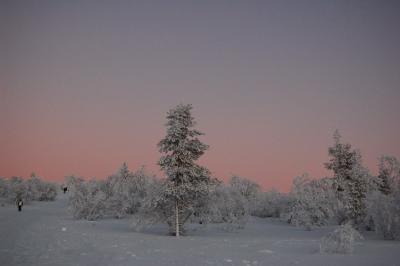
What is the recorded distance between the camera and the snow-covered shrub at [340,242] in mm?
18484

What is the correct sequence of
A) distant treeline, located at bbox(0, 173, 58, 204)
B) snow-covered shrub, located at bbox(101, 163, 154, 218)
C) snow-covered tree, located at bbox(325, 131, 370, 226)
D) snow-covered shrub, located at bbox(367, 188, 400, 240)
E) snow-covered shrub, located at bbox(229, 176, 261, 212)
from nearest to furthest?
1. snow-covered shrub, located at bbox(367, 188, 400, 240)
2. snow-covered tree, located at bbox(325, 131, 370, 226)
3. snow-covered shrub, located at bbox(101, 163, 154, 218)
4. snow-covered shrub, located at bbox(229, 176, 261, 212)
5. distant treeline, located at bbox(0, 173, 58, 204)

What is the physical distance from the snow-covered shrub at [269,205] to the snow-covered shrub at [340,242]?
3725 cm

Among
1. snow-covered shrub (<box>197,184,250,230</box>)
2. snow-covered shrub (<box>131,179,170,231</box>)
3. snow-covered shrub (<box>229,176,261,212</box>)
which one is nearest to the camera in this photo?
snow-covered shrub (<box>131,179,170,231</box>)

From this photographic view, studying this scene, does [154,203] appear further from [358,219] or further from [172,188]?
[358,219]

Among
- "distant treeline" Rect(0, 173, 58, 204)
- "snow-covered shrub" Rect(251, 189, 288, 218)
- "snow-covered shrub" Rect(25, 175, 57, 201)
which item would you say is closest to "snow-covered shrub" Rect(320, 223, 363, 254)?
"snow-covered shrub" Rect(251, 189, 288, 218)

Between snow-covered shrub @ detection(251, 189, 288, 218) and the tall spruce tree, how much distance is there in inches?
1177

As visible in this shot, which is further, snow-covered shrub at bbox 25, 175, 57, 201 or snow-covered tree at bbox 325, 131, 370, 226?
snow-covered shrub at bbox 25, 175, 57, 201

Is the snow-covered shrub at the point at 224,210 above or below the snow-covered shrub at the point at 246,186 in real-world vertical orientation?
below

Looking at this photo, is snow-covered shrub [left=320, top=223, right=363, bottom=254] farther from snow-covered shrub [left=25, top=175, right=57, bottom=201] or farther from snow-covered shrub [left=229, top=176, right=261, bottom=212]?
snow-covered shrub [left=25, top=175, right=57, bottom=201]

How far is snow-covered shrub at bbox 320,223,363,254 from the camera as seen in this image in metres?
18.5

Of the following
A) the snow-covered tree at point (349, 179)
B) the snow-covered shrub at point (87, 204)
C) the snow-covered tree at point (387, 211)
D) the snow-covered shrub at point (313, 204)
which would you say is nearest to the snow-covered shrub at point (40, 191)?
the snow-covered shrub at point (87, 204)

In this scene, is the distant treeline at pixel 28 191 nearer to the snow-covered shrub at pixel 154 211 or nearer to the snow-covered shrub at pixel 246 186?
the snow-covered shrub at pixel 246 186

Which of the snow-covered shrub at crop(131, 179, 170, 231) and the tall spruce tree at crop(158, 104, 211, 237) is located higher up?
the tall spruce tree at crop(158, 104, 211, 237)

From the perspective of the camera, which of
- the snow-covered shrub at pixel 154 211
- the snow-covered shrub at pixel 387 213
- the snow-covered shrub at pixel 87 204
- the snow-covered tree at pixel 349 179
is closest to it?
the snow-covered shrub at pixel 387 213
